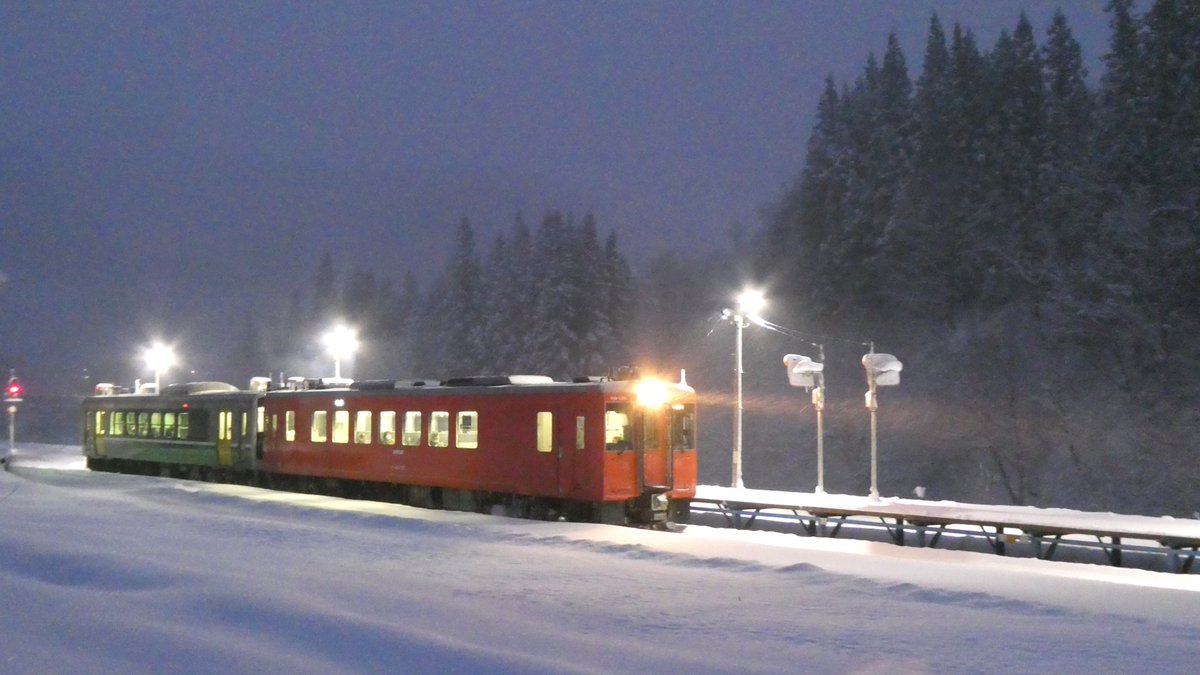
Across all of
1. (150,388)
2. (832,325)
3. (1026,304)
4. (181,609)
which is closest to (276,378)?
(150,388)

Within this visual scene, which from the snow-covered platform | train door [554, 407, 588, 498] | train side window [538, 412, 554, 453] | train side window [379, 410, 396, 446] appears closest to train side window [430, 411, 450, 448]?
train side window [379, 410, 396, 446]

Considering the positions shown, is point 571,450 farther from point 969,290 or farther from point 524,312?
point 524,312

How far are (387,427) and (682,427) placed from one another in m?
7.97

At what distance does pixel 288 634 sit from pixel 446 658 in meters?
1.69

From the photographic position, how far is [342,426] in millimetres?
29047

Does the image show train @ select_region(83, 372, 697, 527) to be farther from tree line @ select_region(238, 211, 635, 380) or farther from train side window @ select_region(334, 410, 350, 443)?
tree line @ select_region(238, 211, 635, 380)

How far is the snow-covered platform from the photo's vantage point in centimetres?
1884

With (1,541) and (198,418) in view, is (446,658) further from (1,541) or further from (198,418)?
(198,418)

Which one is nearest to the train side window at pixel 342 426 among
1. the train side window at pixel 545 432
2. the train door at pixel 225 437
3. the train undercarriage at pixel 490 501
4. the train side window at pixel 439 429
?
the train undercarriage at pixel 490 501

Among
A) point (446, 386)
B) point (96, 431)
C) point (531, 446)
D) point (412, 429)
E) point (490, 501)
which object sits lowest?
point (490, 501)

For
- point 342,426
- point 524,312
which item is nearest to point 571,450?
point 342,426

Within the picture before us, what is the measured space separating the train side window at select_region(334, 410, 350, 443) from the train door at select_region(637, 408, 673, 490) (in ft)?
32.0

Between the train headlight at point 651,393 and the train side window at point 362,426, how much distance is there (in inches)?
342

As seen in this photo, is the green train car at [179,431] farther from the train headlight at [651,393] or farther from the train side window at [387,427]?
the train headlight at [651,393]
